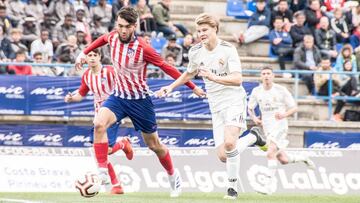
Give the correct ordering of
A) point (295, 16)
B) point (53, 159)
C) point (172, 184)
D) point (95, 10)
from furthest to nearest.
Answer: point (295, 16), point (95, 10), point (53, 159), point (172, 184)

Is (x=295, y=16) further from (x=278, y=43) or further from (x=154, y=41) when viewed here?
(x=154, y=41)

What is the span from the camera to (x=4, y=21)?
86.6ft

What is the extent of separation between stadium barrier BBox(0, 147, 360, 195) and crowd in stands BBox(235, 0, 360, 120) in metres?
5.28

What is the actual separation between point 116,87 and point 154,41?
1258 centimetres

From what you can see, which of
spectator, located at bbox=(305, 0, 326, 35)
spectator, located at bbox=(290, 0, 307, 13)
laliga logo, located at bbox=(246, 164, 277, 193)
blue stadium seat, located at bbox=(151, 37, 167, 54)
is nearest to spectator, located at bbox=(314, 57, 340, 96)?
spectator, located at bbox=(305, 0, 326, 35)

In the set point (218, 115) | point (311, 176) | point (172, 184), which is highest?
point (218, 115)

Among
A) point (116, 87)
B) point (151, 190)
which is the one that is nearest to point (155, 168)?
point (151, 190)

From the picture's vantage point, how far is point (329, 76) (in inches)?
1080

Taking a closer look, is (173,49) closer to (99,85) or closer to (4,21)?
(4,21)

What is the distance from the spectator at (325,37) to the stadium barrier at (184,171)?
778 cm

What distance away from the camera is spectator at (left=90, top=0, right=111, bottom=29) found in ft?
93.2

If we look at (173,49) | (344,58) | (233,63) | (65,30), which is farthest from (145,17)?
(233,63)

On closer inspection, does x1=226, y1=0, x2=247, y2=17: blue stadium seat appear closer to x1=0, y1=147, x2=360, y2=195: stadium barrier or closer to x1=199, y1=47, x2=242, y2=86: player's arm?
x1=0, y1=147, x2=360, y2=195: stadium barrier

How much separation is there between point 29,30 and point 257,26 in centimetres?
628
